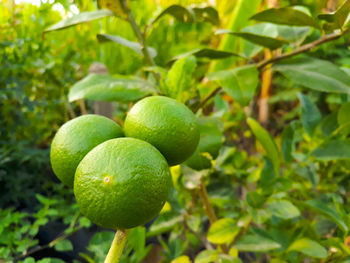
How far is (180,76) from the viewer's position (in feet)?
1.81

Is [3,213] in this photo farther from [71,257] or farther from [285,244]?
[285,244]

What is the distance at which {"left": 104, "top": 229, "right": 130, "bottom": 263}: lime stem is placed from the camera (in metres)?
0.33

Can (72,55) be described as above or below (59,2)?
below

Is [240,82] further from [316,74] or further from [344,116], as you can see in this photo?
[344,116]

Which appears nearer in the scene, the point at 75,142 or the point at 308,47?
the point at 75,142

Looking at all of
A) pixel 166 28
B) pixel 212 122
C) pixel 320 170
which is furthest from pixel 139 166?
pixel 166 28

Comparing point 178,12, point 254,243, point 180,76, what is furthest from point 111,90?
point 254,243

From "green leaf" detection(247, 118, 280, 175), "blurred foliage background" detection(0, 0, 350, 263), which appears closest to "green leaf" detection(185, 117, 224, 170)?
"blurred foliage background" detection(0, 0, 350, 263)

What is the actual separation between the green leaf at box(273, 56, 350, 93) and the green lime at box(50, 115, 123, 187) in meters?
0.41

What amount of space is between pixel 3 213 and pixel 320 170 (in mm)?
909

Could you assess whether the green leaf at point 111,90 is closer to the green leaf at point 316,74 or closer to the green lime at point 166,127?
the green lime at point 166,127

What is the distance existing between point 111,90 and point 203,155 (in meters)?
0.25

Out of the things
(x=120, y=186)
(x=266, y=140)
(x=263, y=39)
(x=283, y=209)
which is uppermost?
(x=263, y=39)

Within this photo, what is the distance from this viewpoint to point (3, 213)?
0.76 m
